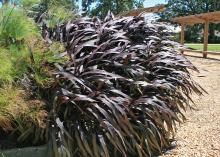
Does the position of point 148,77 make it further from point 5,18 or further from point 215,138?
point 5,18

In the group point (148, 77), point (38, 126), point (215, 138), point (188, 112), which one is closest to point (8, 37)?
point (38, 126)

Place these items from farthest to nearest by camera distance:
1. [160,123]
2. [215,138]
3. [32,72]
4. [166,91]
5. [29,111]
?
[215,138] < [166,91] < [160,123] < [32,72] < [29,111]

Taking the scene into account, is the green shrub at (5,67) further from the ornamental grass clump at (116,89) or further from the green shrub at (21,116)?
the ornamental grass clump at (116,89)

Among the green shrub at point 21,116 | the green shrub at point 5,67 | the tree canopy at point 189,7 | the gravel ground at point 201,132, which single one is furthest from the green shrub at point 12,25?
the tree canopy at point 189,7

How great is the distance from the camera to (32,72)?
3.71m

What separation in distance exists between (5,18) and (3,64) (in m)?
0.47

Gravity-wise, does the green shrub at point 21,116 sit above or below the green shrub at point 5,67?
below

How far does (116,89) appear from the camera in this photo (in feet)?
13.0

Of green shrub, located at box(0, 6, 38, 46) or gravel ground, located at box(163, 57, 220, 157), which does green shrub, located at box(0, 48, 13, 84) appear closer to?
green shrub, located at box(0, 6, 38, 46)

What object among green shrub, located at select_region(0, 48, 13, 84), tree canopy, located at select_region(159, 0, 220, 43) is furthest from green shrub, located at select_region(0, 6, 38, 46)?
tree canopy, located at select_region(159, 0, 220, 43)

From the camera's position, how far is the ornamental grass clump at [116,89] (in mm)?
3670

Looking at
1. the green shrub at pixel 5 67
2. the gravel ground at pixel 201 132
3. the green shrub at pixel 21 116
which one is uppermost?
the green shrub at pixel 5 67

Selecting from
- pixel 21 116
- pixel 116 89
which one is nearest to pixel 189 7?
pixel 116 89

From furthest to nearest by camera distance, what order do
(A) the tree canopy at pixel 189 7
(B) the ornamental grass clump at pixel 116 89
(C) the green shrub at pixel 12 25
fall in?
(A) the tree canopy at pixel 189 7 < (B) the ornamental grass clump at pixel 116 89 < (C) the green shrub at pixel 12 25
